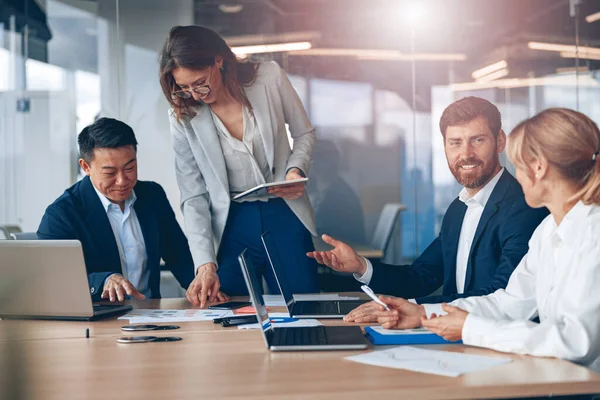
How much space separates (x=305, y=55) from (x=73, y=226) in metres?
3.34

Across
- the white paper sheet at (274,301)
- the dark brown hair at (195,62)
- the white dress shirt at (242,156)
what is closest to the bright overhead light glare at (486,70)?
the dark brown hair at (195,62)

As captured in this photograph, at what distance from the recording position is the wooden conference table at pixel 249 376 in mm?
Answer: 1301

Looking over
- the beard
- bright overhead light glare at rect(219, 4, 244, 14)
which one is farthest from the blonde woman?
bright overhead light glare at rect(219, 4, 244, 14)

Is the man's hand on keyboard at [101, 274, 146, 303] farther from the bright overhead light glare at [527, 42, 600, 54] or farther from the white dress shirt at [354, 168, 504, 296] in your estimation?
the bright overhead light glare at [527, 42, 600, 54]

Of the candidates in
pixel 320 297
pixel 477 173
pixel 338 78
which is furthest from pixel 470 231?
pixel 338 78

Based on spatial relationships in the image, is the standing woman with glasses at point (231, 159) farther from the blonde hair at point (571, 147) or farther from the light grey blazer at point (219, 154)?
the blonde hair at point (571, 147)

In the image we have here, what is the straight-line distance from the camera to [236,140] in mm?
2959

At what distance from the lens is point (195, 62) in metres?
2.79

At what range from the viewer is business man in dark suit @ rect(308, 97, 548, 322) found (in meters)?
2.37

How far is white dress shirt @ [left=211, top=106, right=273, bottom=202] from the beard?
79 cm

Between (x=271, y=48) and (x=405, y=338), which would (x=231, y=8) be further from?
(x=405, y=338)

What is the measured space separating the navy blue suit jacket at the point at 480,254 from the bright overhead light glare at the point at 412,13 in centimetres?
334

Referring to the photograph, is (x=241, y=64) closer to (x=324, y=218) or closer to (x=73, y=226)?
(x=73, y=226)

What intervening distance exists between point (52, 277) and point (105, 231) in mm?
690
